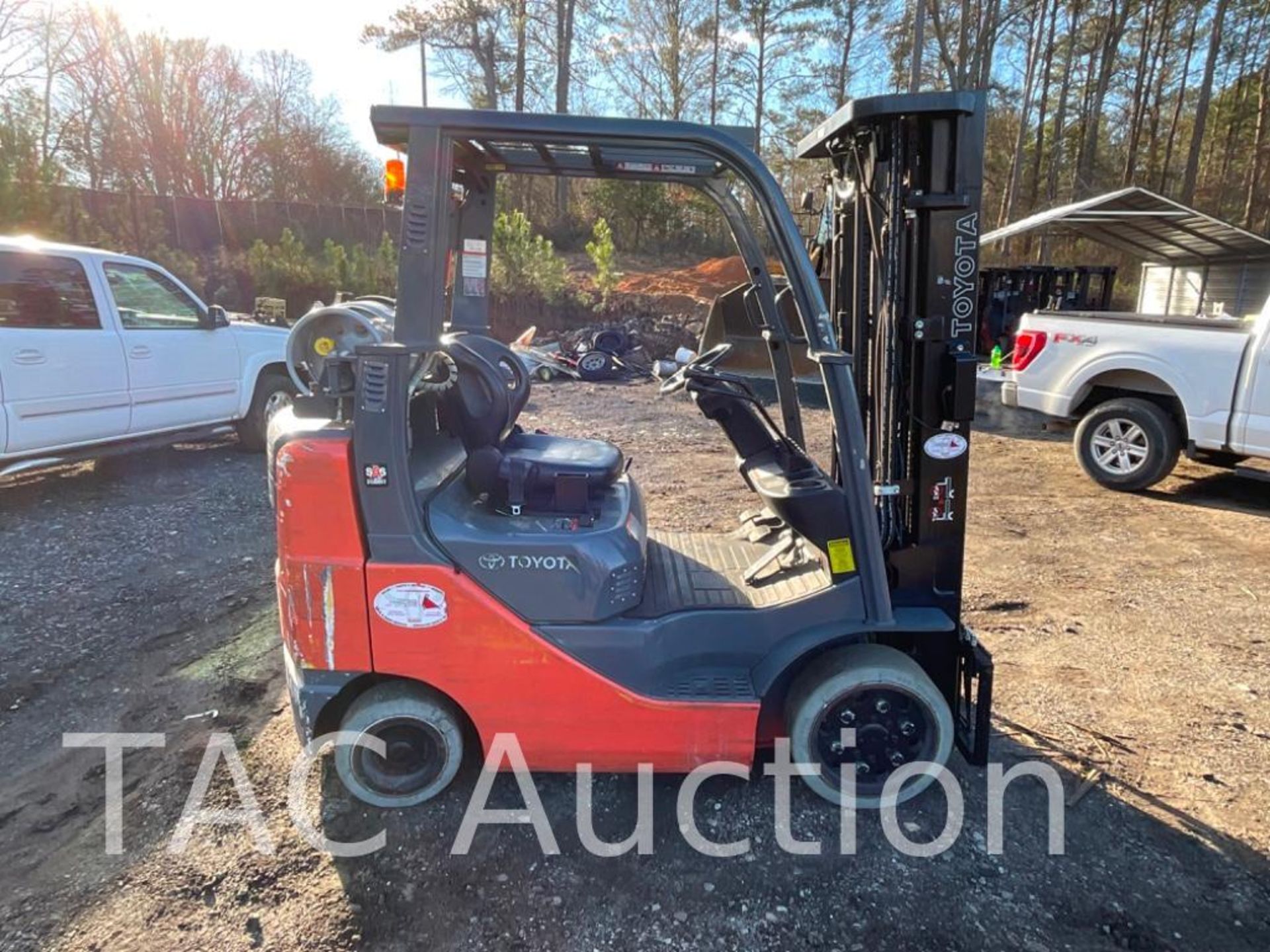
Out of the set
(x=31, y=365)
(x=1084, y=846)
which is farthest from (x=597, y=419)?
(x=1084, y=846)

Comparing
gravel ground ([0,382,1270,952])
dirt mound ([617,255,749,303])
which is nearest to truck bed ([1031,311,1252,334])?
gravel ground ([0,382,1270,952])

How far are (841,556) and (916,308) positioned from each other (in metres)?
0.98

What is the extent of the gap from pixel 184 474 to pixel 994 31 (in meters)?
29.0

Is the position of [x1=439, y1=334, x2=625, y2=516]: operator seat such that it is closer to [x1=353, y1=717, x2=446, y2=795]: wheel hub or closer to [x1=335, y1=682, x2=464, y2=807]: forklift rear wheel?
[x1=335, y1=682, x2=464, y2=807]: forklift rear wheel

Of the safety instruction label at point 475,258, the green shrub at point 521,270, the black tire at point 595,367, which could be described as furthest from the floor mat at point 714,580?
the green shrub at point 521,270

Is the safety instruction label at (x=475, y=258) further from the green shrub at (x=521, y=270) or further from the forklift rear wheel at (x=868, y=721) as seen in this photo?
the green shrub at (x=521, y=270)

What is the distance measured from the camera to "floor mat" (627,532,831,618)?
2965mm

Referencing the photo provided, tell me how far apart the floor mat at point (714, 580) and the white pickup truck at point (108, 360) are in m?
5.42

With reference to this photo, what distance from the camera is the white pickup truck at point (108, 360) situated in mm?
5996

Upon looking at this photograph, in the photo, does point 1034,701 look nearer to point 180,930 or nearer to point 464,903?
point 464,903

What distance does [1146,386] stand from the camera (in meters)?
7.13

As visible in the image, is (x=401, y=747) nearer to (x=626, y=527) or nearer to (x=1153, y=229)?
(x=626, y=527)

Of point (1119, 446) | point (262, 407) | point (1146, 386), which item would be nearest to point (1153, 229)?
point (1146, 386)

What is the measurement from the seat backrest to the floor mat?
2.79 ft
